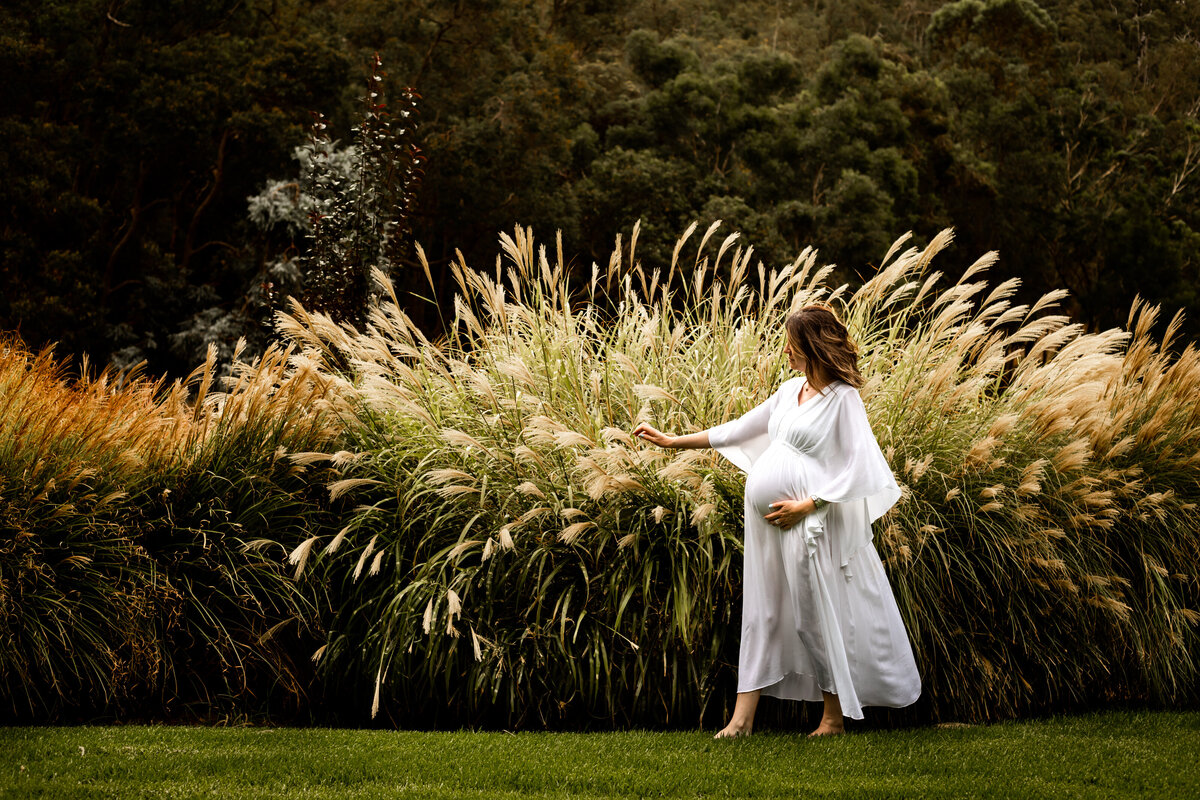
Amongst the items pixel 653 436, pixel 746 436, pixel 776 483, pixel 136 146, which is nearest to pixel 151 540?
pixel 653 436

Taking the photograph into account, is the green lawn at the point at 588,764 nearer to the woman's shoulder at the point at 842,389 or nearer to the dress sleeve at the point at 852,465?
the dress sleeve at the point at 852,465

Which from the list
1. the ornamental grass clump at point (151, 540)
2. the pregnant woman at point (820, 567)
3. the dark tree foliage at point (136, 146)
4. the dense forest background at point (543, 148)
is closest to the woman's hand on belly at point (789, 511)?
the pregnant woman at point (820, 567)

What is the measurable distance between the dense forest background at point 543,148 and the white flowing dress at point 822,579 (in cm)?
975

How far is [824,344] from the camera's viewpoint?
4449mm

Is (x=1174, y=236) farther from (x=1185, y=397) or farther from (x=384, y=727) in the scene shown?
(x=384, y=727)

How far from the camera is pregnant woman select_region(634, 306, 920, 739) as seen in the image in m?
4.43

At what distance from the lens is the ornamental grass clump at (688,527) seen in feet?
16.0

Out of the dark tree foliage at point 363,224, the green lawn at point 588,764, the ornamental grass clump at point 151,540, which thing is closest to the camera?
the green lawn at point 588,764

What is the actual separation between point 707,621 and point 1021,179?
91.4ft

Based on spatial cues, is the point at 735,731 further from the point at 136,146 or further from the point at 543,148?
the point at 543,148

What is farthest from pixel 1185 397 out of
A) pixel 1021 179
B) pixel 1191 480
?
pixel 1021 179

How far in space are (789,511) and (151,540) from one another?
325 cm

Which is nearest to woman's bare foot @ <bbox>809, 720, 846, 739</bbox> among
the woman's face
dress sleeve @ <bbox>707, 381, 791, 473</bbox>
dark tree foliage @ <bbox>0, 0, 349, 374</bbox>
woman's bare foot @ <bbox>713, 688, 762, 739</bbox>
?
woman's bare foot @ <bbox>713, 688, 762, 739</bbox>

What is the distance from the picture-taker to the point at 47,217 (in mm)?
18188
